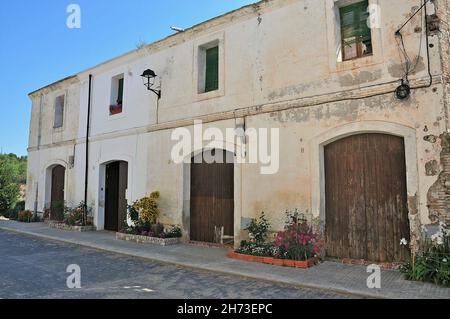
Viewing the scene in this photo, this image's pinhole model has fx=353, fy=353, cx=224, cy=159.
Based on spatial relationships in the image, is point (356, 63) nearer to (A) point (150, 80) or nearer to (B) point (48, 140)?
(A) point (150, 80)

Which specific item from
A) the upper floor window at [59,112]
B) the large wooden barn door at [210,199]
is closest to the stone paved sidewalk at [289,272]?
the large wooden barn door at [210,199]

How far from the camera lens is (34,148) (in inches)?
656

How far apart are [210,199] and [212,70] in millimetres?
3683

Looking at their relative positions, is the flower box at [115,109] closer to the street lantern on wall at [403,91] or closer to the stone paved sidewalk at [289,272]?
the stone paved sidewalk at [289,272]

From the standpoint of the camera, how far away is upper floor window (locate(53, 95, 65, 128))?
1560 centimetres

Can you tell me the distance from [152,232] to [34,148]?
9.90 metres

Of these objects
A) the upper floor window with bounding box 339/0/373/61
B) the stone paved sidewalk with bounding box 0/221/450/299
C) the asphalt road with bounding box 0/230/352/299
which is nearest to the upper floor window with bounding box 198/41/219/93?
the upper floor window with bounding box 339/0/373/61

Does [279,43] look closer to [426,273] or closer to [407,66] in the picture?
[407,66]

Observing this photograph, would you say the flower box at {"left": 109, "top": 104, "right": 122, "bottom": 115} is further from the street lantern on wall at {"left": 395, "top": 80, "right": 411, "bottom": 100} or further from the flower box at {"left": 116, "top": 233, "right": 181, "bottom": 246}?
the street lantern on wall at {"left": 395, "top": 80, "right": 411, "bottom": 100}

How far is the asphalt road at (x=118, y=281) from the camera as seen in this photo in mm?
5191

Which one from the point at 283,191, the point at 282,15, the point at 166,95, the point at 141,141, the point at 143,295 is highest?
the point at 282,15

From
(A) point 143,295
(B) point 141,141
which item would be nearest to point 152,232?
(B) point 141,141

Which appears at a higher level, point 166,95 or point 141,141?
point 166,95

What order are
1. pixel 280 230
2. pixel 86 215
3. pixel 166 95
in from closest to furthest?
pixel 280 230 → pixel 166 95 → pixel 86 215
